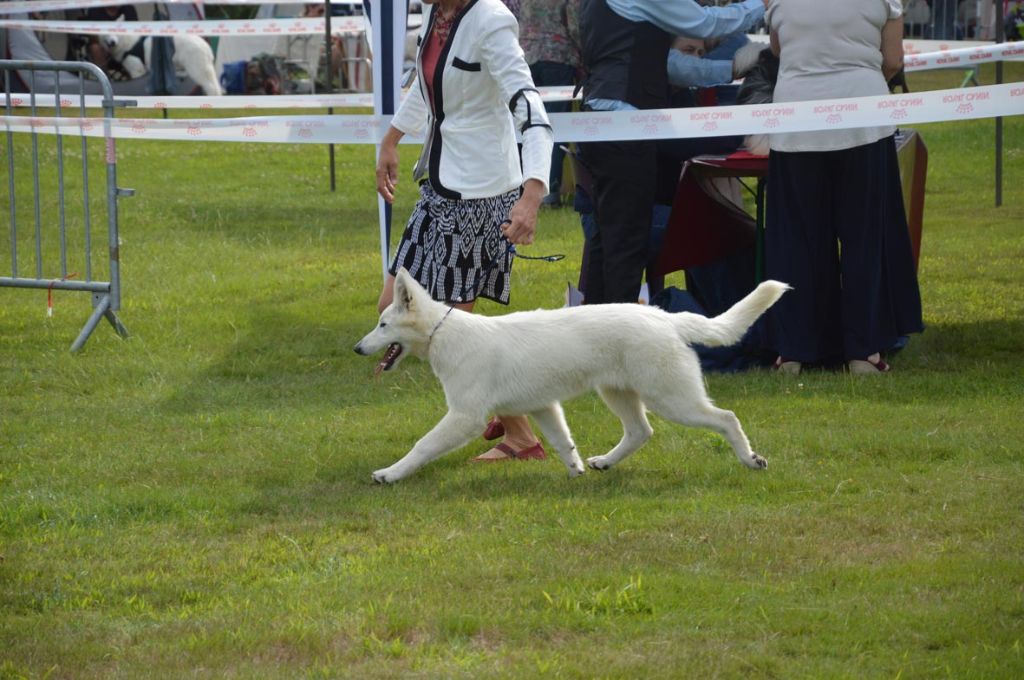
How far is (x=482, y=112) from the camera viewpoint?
4.92 metres

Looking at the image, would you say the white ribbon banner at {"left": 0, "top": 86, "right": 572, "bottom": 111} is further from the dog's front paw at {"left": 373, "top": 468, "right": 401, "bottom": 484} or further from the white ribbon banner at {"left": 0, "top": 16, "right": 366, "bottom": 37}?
the white ribbon banner at {"left": 0, "top": 16, "right": 366, "bottom": 37}

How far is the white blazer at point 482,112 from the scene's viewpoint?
4.62 m

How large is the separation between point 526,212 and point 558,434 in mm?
889

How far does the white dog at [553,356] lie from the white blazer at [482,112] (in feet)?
1.59

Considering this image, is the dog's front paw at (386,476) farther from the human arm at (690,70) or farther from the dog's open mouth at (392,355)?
the human arm at (690,70)

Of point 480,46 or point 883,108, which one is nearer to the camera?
point 480,46

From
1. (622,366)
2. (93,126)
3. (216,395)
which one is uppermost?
(93,126)

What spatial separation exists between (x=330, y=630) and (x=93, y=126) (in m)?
4.70

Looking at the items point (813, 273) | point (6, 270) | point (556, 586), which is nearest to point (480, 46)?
point (556, 586)

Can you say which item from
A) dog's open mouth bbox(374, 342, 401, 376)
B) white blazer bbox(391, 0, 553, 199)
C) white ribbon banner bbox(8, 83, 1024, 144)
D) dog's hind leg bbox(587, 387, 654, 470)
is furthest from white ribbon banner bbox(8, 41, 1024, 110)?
dog's hind leg bbox(587, 387, 654, 470)

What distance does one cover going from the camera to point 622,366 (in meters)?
4.75

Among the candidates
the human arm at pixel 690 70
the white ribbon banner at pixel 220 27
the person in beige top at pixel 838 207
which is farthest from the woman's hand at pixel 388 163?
the white ribbon banner at pixel 220 27

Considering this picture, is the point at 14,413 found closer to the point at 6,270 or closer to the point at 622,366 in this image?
the point at 622,366

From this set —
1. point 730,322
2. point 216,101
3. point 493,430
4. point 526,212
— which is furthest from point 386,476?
point 216,101
